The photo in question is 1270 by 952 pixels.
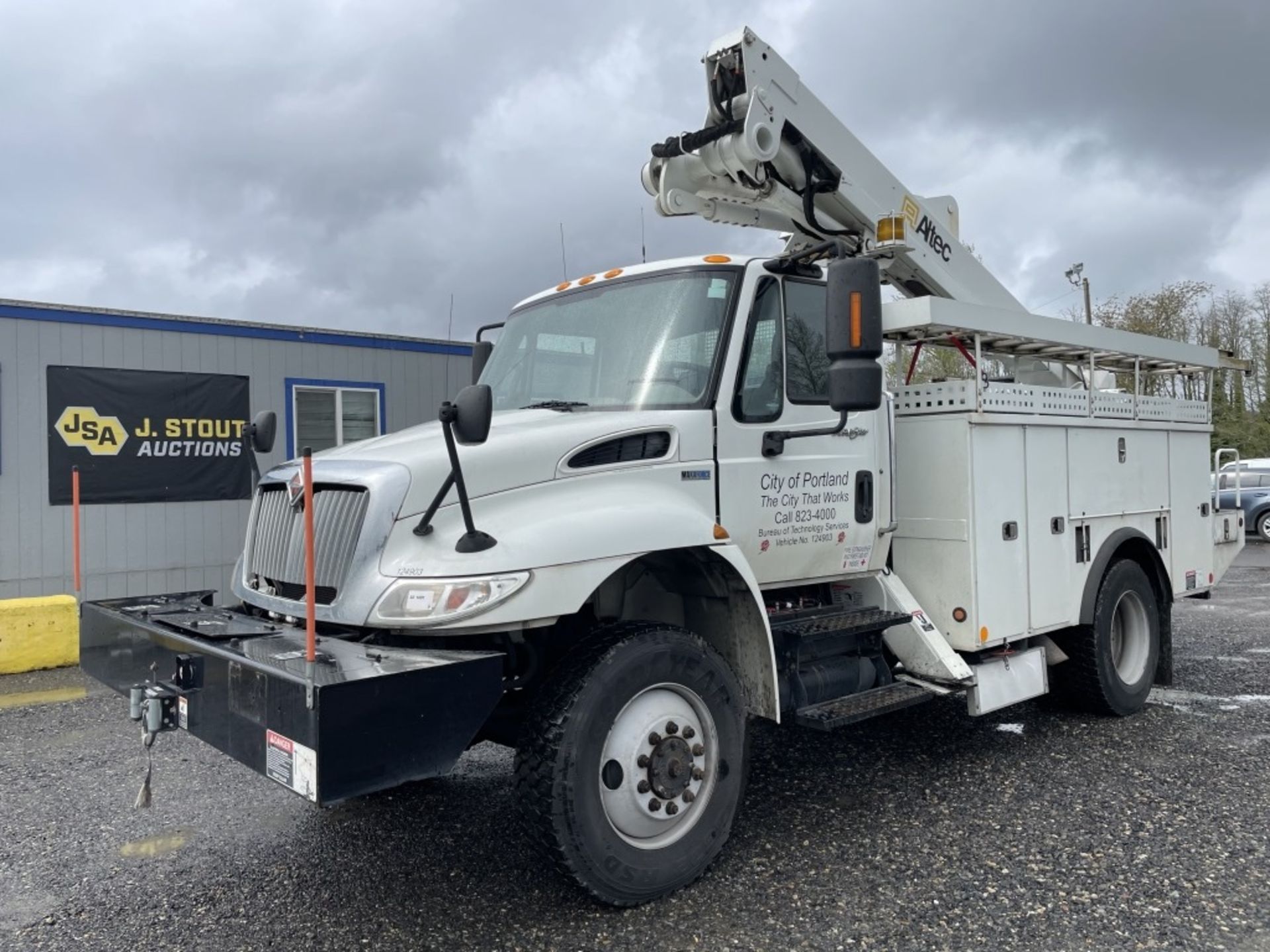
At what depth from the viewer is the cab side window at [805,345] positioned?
4477 millimetres

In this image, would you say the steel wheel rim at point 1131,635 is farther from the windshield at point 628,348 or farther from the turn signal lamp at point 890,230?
the windshield at point 628,348

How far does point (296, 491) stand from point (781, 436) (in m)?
2.04

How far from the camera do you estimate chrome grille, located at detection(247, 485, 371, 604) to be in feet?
11.5

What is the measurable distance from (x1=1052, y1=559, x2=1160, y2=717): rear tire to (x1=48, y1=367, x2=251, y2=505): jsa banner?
7946mm

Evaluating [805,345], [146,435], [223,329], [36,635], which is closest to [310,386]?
[223,329]

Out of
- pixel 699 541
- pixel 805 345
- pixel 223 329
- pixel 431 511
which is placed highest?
pixel 223 329

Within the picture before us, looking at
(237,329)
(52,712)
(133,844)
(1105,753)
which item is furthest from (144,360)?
(1105,753)

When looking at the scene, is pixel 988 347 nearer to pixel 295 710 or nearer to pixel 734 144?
pixel 734 144

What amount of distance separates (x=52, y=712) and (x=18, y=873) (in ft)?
10.0

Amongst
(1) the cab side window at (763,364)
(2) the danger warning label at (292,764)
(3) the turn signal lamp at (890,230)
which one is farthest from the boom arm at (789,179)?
(2) the danger warning label at (292,764)

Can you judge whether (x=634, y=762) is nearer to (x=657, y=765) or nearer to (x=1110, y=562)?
(x=657, y=765)

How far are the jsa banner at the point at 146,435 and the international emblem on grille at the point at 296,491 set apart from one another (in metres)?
6.64

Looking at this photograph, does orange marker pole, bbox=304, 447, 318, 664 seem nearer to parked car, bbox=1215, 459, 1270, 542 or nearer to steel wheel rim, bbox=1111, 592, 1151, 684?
steel wheel rim, bbox=1111, 592, 1151, 684

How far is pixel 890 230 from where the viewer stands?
5.64m
